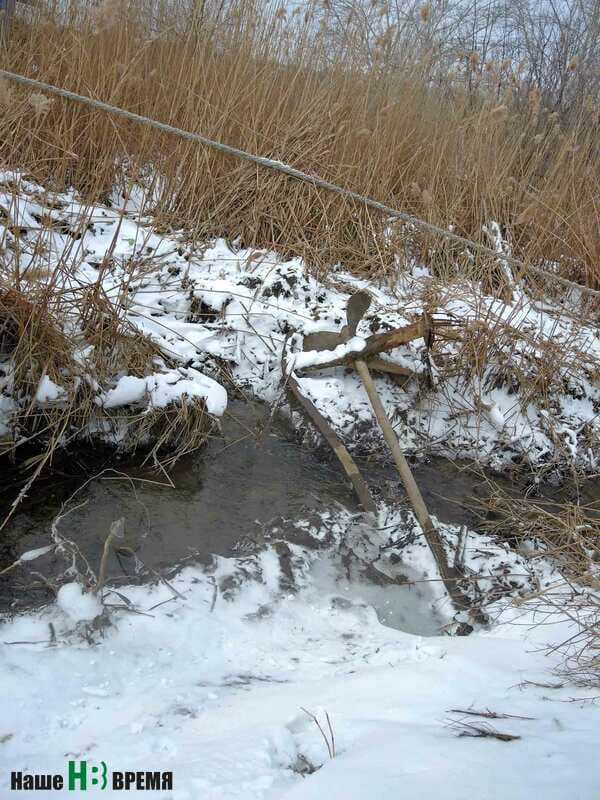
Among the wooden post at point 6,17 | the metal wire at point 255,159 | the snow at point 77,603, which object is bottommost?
the snow at point 77,603

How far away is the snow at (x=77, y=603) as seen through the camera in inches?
69.5

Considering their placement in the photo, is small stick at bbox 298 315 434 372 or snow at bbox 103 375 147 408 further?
small stick at bbox 298 315 434 372

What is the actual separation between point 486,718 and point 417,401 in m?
1.86

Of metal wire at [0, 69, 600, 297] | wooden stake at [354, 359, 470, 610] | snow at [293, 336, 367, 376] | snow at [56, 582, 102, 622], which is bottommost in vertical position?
snow at [56, 582, 102, 622]

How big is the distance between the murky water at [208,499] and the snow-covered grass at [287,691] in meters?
0.14

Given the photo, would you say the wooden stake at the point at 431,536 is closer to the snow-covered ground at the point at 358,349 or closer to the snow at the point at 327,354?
the snow at the point at 327,354

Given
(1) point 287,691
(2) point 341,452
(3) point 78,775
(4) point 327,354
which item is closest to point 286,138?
(4) point 327,354

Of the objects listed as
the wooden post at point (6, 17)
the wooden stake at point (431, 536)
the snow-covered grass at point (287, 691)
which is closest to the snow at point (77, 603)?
the snow-covered grass at point (287, 691)

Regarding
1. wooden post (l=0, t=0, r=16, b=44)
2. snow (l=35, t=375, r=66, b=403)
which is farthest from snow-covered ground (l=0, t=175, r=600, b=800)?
wooden post (l=0, t=0, r=16, b=44)

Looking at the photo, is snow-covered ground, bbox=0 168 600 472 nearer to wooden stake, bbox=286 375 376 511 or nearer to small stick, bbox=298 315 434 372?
small stick, bbox=298 315 434 372

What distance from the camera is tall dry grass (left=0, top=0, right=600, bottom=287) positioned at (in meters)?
3.77

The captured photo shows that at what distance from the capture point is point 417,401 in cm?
315

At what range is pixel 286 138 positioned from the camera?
401 centimetres

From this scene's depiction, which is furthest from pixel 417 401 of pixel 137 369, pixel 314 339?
pixel 137 369
